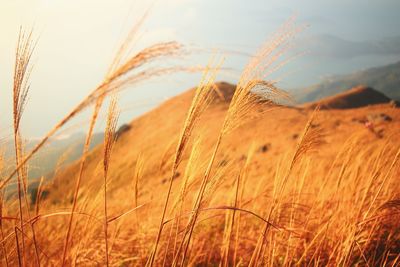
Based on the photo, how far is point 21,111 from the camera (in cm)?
87

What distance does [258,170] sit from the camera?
42.8 feet

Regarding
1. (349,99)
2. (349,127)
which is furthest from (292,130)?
(349,99)

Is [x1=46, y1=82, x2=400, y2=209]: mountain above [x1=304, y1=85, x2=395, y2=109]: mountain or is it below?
below

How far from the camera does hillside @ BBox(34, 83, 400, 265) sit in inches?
63.7

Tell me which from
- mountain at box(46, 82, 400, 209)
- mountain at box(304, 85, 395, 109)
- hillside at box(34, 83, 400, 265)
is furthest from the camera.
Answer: mountain at box(304, 85, 395, 109)

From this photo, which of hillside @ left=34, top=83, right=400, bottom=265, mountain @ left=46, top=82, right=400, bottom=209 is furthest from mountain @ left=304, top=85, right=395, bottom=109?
mountain @ left=46, top=82, right=400, bottom=209

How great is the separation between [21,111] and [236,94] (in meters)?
0.65

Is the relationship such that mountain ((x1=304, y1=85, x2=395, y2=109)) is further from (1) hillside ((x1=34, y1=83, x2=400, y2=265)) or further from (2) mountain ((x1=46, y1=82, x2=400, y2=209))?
(2) mountain ((x1=46, y1=82, x2=400, y2=209))

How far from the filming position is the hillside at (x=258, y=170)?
5.31 ft

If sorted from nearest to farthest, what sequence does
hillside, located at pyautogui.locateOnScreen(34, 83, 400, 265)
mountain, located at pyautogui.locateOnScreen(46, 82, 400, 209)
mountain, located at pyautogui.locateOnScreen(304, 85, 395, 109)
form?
hillside, located at pyautogui.locateOnScreen(34, 83, 400, 265) → mountain, located at pyautogui.locateOnScreen(46, 82, 400, 209) → mountain, located at pyautogui.locateOnScreen(304, 85, 395, 109)

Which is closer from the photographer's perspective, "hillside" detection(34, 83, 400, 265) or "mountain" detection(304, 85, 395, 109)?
"hillside" detection(34, 83, 400, 265)

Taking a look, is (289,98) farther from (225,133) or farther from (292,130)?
(292,130)

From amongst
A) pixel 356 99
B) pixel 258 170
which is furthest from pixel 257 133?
pixel 356 99

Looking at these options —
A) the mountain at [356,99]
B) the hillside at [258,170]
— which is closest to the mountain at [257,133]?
the hillside at [258,170]
